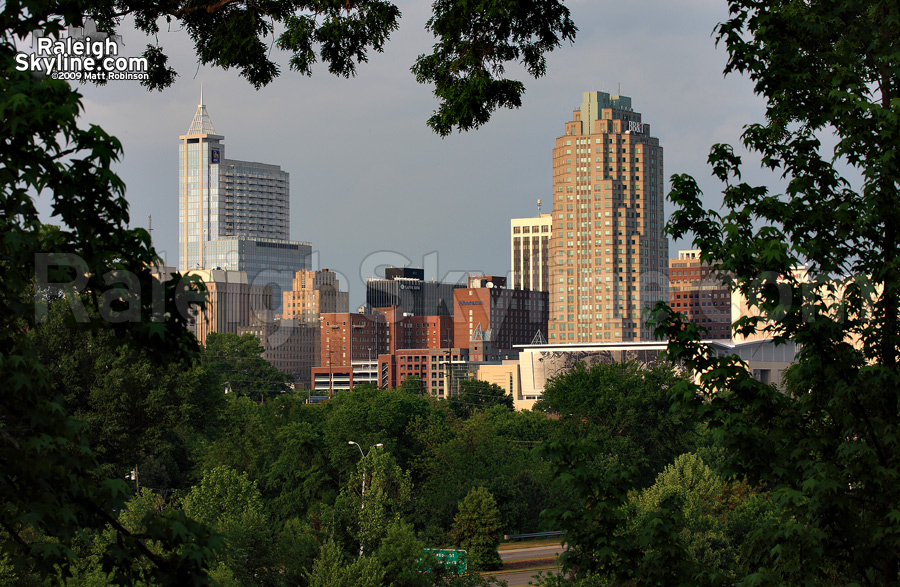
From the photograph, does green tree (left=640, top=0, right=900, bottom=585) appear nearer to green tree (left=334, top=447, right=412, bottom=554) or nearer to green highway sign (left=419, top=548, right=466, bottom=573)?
green highway sign (left=419, top=548, right=466, bottom=573)

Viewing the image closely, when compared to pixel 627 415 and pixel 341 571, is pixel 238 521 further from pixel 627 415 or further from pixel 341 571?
pixel 627 415

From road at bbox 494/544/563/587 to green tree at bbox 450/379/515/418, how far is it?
76.0 m

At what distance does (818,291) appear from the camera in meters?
11.2

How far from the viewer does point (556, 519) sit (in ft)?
35.7

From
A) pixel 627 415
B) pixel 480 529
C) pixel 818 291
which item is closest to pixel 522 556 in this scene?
pixel 480 529

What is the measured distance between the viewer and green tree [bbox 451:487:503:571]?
56938 millimetres

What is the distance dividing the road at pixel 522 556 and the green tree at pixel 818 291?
43.0 meters

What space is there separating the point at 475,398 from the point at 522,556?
8875 centimetres

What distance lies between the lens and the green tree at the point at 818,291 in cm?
1056

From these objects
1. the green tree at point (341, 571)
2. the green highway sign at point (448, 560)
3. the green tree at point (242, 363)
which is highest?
the green tree at point (242, 363)

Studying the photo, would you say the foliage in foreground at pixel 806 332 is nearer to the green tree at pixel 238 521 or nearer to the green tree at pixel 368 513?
the green tree at pixel 238 521

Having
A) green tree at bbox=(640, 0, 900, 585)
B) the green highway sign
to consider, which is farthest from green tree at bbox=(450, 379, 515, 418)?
green tree at bbox=(640, 0, 900, 585)

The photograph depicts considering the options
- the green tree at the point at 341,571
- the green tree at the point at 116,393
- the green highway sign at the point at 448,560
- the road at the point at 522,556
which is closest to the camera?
the green tree at the point at 341,571

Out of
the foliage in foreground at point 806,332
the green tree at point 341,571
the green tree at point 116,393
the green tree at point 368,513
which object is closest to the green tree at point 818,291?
the foliage in foreground at point 806,332
